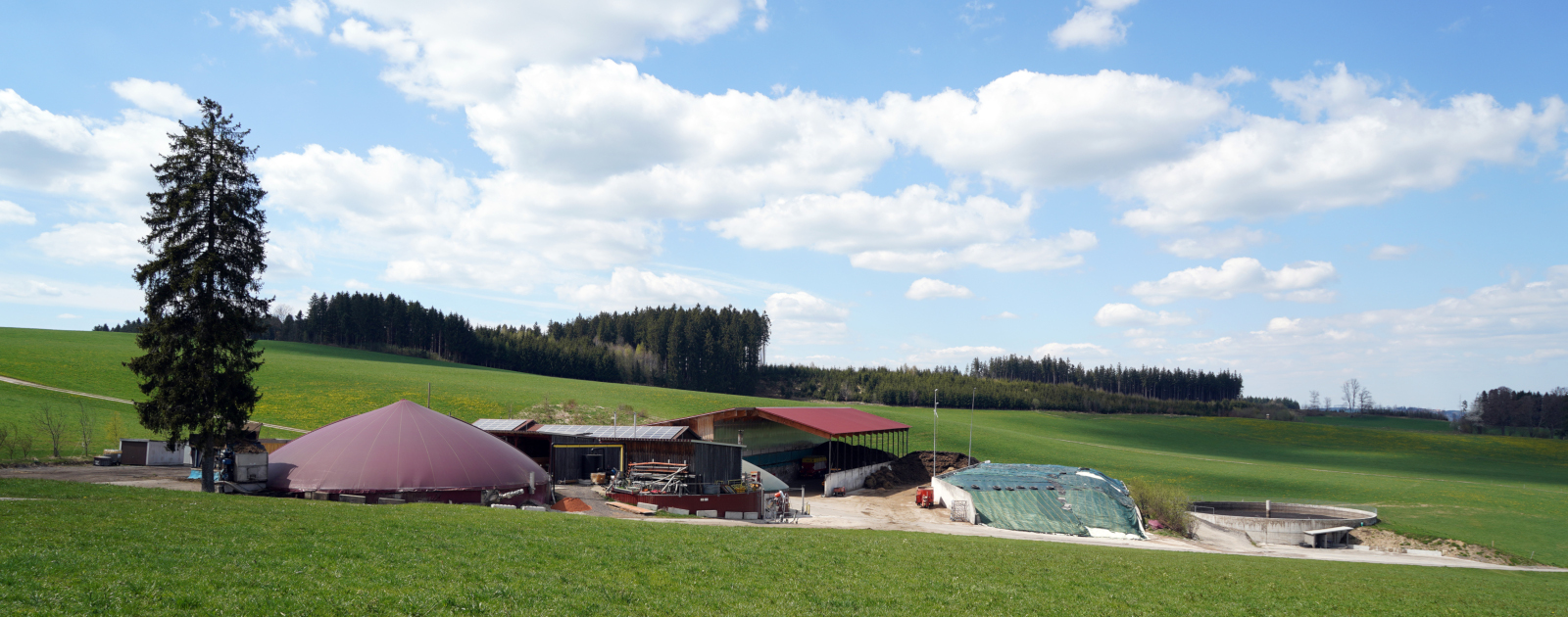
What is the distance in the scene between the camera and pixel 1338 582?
22.0 m

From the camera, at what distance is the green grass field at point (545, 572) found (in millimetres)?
10805

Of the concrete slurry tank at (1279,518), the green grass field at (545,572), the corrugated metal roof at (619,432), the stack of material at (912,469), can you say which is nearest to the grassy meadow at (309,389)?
the corrugated metal roof at (619,432)

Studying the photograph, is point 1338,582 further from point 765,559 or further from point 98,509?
point 98,509

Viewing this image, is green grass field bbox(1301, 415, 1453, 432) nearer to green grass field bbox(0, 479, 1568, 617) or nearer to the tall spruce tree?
green grass field bbox(0, 479, 1568, 617)

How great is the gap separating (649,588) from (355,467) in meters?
25.5

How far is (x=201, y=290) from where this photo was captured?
102 feet

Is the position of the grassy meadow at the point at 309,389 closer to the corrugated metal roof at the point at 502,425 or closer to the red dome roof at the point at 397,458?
the corrugated metal roof at the point at 502,425

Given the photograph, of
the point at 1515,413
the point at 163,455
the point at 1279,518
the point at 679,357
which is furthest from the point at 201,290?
the point at 1515,413

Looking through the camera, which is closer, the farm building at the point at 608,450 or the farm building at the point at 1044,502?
the farm building at the point at 1044,502

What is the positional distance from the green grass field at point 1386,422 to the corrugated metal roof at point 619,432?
151 m

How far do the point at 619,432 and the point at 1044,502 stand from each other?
2586 cm

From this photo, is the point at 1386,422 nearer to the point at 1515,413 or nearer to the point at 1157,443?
the point at 1515,413

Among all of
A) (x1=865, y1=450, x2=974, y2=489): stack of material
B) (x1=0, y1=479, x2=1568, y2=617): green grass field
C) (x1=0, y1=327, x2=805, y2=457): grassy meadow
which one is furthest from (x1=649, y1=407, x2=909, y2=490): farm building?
(x1=0, y1=479, x2=1568, y2=617): green grass field

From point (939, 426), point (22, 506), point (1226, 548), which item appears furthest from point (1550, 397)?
point (22, 506)
